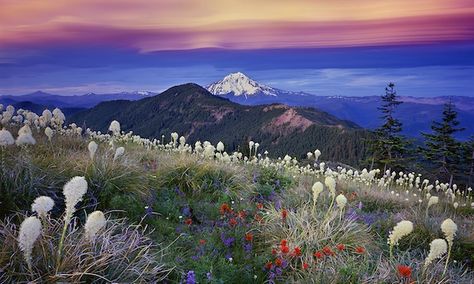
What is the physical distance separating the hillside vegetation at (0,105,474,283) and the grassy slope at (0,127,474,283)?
21mm

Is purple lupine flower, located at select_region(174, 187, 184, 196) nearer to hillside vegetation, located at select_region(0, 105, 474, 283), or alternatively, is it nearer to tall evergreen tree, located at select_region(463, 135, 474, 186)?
hillside vegetation, located at select_region(0, 105, 474, 283)

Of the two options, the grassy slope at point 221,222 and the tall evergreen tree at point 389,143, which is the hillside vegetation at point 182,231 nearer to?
the grassy slope at point 221,222

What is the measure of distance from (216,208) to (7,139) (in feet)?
12.1

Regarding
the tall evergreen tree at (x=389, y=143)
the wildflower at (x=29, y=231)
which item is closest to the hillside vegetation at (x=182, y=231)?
the wildflower at (x=29, y=231)

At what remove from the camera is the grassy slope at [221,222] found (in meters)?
5.23

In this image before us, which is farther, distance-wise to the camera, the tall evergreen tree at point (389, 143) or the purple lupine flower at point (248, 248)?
the tall evergreen tree at point (389, 143)

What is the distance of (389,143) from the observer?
182 ft

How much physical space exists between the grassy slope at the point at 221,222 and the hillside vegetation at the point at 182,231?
2 cm

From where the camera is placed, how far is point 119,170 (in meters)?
7.48

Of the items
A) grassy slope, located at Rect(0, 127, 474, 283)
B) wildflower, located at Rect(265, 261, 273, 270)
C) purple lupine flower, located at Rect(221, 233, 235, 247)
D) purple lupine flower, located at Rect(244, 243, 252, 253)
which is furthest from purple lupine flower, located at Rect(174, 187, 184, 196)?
wildflower, located at Rect(265, 261, 273, 270)

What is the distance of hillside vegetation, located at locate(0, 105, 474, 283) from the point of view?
3.87 m

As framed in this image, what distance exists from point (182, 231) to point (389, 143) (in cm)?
5359

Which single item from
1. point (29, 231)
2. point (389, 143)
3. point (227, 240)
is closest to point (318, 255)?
point (227, 240)

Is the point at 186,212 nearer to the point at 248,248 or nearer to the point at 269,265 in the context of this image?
the point at 248,248
